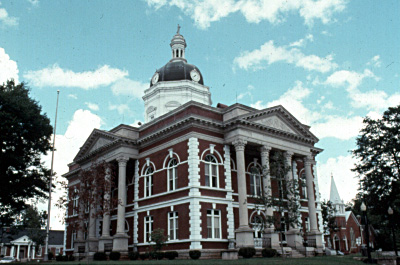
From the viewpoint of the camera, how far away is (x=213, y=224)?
111 feet

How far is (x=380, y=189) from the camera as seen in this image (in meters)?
44.8

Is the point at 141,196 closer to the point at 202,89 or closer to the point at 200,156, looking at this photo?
the point at 200,156

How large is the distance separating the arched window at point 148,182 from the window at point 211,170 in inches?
258

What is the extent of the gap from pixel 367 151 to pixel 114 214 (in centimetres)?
2913

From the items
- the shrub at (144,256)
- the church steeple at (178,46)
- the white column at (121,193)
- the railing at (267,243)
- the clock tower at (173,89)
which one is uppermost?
the church steeple at (178,46)

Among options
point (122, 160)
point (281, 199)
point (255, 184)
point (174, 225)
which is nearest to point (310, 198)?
point (255, 184)

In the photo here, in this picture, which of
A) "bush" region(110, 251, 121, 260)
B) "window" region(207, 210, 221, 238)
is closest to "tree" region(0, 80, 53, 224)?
"bush" region(110, 251, 121, 260)

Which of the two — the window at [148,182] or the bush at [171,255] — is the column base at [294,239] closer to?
the bush at [171,255]

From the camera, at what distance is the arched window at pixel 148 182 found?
128 feet

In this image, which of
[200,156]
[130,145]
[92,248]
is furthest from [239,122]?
[92,248]

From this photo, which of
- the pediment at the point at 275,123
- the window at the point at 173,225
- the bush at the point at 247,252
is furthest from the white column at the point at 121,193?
the pediment at the point at 275,123

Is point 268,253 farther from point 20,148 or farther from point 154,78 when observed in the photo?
point 154,78

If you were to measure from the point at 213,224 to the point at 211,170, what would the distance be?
4.63 meters

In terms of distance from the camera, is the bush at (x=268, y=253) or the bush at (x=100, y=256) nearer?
the bush at (x=268, y=253)
